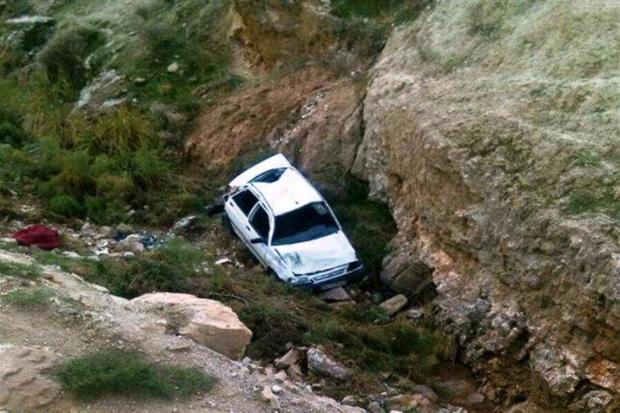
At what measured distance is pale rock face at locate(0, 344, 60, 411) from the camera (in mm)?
6914

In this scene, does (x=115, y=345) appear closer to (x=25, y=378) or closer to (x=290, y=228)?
(x=25, y=378)

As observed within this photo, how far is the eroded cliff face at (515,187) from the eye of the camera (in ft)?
34.7

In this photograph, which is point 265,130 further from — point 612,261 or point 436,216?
point 612,261

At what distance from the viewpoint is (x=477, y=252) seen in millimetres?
12273

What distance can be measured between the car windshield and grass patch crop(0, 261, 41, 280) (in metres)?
5.13

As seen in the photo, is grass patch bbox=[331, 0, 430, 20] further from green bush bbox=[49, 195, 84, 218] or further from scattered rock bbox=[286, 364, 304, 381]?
scattered rock bbox=[286, 364, 304, 381]

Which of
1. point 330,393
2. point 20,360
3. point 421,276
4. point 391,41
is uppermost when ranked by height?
point 20,360

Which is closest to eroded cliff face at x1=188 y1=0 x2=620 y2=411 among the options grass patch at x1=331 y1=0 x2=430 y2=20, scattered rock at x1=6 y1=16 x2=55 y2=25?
grass patch at x1=331 y1=0 x2=430 y2=20

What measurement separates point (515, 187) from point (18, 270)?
630 centimetres

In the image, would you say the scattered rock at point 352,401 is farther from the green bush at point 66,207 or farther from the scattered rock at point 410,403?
the green bush at point 66,207

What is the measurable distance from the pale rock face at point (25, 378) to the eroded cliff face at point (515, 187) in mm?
5949

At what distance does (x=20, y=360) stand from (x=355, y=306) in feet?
20.3

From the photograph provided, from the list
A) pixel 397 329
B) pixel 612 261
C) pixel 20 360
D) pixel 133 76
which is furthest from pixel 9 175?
pixel 612 261

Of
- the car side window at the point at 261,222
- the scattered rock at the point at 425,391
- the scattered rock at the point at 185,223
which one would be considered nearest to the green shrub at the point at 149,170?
the scattered rock at the point at 185,223
